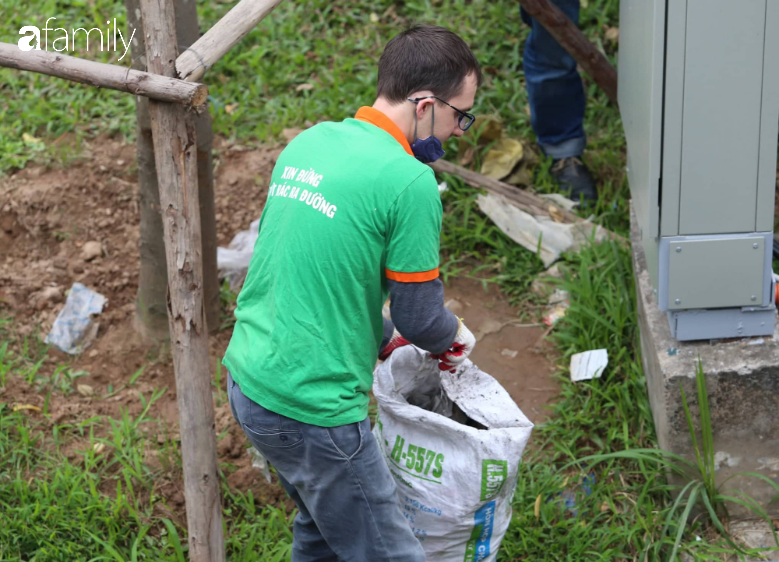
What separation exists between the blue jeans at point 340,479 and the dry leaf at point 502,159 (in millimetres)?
2537

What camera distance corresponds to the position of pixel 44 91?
5.31 metres

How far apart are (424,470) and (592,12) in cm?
374

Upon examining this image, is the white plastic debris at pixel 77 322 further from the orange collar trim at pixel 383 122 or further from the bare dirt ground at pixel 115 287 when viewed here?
the orange collar trim at pixel 383 122

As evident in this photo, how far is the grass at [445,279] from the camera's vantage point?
9.68ft

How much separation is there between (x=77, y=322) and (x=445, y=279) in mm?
1694

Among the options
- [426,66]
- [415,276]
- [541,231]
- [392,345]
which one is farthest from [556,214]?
[415,276]

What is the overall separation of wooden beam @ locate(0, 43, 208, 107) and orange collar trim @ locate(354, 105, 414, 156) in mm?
473

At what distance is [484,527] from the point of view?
2.63 m

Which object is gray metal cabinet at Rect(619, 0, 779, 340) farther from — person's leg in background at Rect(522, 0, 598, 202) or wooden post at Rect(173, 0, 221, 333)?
wooden post at Rect(173, 0, 221, 333)

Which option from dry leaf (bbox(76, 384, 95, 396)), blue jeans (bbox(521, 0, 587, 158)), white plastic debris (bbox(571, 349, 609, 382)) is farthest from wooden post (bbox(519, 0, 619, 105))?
dry leaf (bbox(76, 384, 95, 396))

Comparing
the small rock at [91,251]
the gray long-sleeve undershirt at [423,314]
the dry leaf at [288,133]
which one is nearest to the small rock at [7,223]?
the small rock at [91,251]

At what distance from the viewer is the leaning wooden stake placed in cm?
238

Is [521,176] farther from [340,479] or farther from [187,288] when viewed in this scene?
[340,479]

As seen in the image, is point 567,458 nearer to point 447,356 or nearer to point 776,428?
point 776,428
